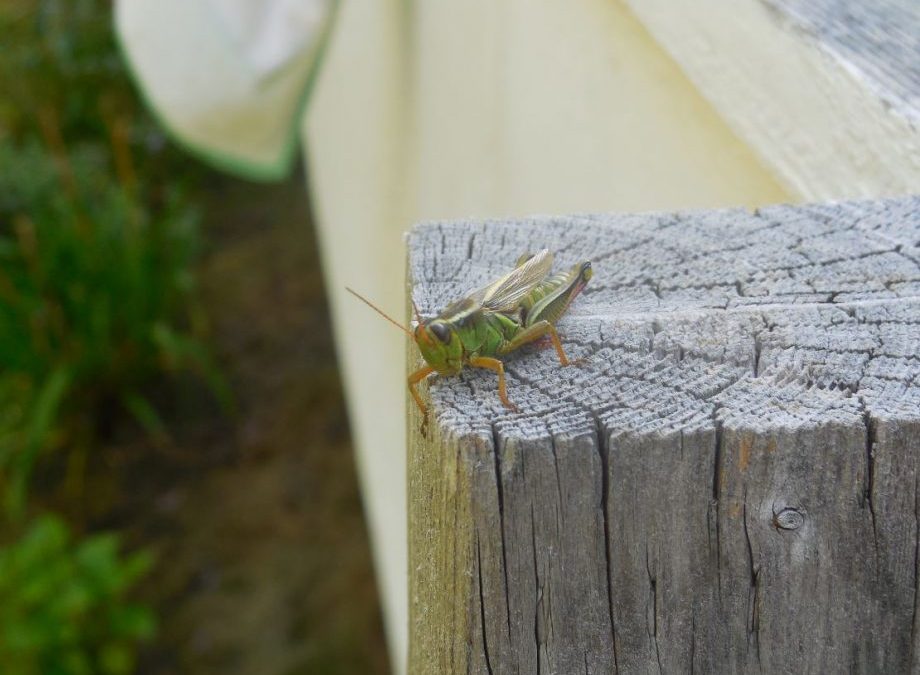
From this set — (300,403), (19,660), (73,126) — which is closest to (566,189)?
(19,660)

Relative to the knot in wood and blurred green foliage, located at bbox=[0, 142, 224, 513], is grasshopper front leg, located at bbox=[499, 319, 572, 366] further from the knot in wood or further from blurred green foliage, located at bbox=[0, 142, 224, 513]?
blurred green foliage, located at bbox=[0, 142, 224, 513]

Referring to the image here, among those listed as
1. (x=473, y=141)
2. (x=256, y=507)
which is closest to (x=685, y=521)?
(x=473, y=141)

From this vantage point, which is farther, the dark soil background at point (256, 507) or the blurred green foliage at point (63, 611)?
the dark soil background at point (256, 507)

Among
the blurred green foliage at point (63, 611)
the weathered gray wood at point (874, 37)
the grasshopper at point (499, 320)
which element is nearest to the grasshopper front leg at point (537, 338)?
the grasshopper at point (499, 320)

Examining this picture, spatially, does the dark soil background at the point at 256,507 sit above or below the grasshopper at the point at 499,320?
below

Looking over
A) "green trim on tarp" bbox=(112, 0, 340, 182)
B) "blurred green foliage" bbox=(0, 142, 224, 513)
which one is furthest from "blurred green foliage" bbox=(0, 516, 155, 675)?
"green trim on tarp" bbox=(112, 0, 340, 182)

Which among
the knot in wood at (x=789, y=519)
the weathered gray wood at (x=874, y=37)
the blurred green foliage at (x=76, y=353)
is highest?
the weathered gray wood at (x=874, y=37)

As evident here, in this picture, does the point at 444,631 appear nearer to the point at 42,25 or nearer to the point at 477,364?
the point at 477,364

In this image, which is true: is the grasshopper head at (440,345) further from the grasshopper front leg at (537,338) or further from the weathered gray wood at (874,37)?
the weathered gray wood at (874,37)
